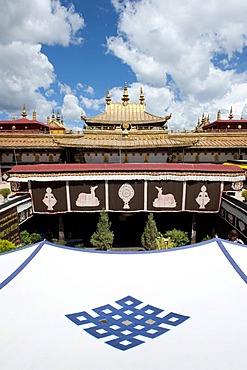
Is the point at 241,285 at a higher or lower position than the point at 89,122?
lower

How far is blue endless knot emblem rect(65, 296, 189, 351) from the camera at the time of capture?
314cm

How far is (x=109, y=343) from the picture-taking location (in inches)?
119

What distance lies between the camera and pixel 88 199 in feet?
46.8

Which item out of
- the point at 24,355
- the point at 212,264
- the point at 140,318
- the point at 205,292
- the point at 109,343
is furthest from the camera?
the point at 212,264

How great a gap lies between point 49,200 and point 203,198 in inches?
344

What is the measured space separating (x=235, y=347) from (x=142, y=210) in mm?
11500

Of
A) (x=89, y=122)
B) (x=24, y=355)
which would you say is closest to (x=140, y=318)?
(x=24, y=355)

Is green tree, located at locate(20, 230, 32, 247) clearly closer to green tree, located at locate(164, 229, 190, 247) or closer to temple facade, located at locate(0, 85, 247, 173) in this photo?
temple facade, located at locate(0, 85, 247, 173)

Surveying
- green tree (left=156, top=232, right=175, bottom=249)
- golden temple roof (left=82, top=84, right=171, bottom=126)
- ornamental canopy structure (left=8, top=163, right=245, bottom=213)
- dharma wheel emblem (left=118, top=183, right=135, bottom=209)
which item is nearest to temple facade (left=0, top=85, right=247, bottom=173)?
golden temple roof (left=82, top=84, right=171, bottom=126)

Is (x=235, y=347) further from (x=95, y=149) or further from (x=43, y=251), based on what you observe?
(x=95, y=149)

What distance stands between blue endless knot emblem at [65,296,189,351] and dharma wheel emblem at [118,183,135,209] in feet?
33.9

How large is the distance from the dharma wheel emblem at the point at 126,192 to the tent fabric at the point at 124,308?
862cm

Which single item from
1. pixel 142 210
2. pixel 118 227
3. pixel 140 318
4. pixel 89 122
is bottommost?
pixel 118 227

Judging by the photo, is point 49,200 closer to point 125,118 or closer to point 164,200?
point 164,200
